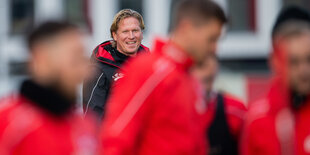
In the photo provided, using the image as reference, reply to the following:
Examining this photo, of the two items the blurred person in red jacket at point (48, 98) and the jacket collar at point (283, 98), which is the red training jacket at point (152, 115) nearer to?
the blurred person in red jacket at point (48, 98)

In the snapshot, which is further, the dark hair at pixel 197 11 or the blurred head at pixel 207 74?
the blurred head at pixel 207 74

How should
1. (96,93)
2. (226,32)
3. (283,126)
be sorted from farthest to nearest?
(226,32) → (96,93) → (283,126)

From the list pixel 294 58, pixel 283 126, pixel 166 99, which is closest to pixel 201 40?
pixel 166 99

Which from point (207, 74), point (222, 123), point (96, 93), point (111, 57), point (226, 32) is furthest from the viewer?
point (226, 32)

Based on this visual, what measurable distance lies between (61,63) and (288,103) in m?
1.03

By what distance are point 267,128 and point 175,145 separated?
442 mm

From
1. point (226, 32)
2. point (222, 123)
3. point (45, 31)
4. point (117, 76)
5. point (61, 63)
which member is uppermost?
point (45, 31)

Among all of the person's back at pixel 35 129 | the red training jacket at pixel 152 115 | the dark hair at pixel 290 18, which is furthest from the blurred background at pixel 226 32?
the person's back at pixel 35 129

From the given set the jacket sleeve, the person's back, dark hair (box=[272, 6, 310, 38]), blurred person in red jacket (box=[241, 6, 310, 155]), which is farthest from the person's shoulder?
the jacket sleeve

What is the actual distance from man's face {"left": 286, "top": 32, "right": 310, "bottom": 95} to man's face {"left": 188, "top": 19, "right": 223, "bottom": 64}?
1.14ft

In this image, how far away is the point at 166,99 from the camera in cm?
268

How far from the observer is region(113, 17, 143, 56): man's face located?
462 centimetres

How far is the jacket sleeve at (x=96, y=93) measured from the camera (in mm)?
4348

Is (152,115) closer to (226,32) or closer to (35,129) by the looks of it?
(35,129)
